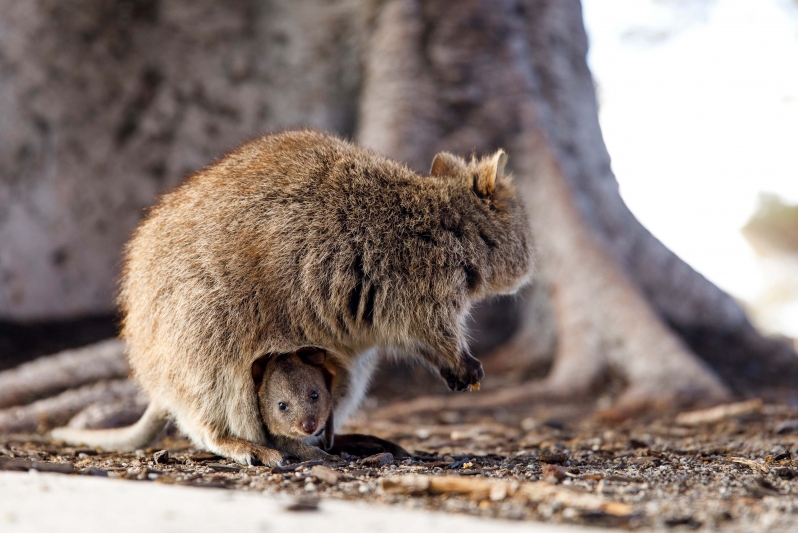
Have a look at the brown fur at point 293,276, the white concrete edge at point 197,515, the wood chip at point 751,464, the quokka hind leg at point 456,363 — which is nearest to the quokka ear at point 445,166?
the brown fur at point 293,276

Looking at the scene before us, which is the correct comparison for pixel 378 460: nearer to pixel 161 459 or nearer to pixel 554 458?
pixel 554 458

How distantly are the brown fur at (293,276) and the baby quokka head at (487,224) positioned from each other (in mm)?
16

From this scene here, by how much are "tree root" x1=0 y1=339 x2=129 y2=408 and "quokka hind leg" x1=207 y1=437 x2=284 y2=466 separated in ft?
9.77

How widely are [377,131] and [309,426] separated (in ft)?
13.7

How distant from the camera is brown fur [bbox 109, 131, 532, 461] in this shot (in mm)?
3971

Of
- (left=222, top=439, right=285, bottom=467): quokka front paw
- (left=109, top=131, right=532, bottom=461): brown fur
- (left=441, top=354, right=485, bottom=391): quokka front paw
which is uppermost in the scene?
(left=109, top=131, right=532, bottom=461): brown fur

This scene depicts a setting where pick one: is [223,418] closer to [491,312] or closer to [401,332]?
[401,332]

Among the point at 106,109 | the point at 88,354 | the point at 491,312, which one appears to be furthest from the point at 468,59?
the point at 88,354

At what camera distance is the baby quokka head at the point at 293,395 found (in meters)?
3.98

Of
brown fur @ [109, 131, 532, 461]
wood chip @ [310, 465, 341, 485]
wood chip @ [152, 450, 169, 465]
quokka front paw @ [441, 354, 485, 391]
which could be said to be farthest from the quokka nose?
quokka front paw @ [441, 354, 485, 391]

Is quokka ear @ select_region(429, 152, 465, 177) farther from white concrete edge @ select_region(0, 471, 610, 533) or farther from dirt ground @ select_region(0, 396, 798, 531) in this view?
white concrete edge @ select_region(0, 471, 610, 533)

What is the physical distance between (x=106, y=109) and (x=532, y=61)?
4642 millimetres

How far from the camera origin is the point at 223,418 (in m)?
4.06

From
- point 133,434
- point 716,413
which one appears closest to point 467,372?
point 133,434
